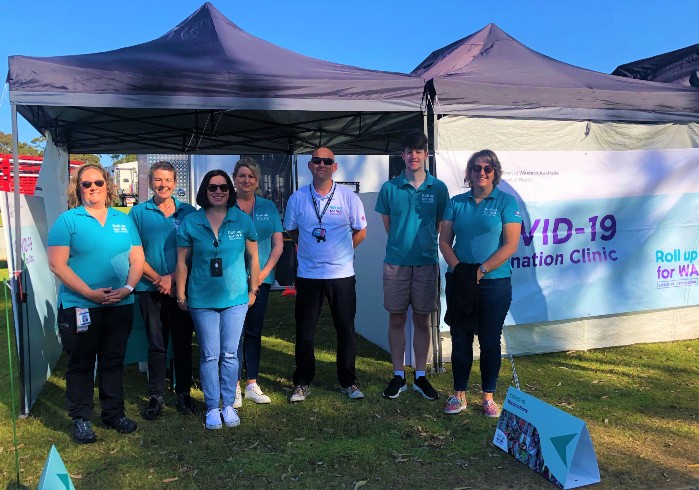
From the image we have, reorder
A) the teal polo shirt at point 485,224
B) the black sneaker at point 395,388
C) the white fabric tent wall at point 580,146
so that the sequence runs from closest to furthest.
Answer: the teal polo shirt at point 485,224 → the black sneaker at point 395,388 → the white fabric tent wall at point 580,146

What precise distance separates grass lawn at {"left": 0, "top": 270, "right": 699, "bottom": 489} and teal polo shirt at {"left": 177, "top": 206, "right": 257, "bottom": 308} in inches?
34.2

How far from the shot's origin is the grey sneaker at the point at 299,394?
392cm

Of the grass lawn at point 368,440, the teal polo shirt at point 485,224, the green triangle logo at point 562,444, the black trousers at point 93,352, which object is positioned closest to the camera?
the green triangle logo at point 562,444

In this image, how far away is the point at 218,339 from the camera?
333cm

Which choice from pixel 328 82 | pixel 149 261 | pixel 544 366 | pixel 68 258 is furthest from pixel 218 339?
pixel 544 366

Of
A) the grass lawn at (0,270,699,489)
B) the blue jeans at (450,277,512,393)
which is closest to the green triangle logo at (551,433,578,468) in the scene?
the grass lawn at (0,270,699,489)

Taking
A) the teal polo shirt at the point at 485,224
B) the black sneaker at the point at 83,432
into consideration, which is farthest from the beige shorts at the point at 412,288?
the black sneaker at the point at 83,432

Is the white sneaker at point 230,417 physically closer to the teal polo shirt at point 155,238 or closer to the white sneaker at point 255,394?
the white sneaker at point 255,394

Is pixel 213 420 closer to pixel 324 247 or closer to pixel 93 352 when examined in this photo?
pixel 93 352

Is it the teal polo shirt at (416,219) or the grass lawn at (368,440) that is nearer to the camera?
the grass lawn at (368,440)

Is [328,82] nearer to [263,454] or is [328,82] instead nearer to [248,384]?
[248,384]

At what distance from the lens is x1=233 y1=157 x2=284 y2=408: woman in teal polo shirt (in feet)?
12.0

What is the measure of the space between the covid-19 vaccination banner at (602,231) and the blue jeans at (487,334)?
128 cm

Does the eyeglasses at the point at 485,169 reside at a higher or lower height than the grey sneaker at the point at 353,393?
higher
